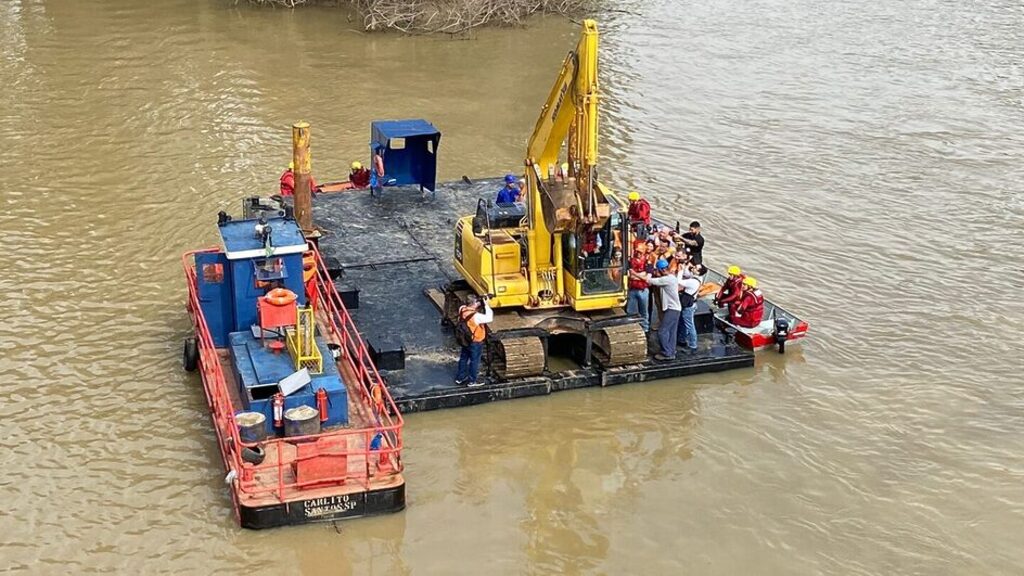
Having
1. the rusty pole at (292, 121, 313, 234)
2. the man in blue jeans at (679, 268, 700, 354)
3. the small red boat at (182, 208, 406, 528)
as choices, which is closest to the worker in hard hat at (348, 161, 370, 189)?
the rusty pole at (292, 121, 313, 234)

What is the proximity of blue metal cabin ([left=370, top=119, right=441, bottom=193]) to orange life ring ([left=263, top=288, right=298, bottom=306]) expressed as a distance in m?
9.14

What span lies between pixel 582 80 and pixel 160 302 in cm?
911

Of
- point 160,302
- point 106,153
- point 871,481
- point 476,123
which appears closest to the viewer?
point 871,481

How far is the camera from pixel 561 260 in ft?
65.2

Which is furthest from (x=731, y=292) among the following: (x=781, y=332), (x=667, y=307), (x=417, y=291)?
(x=417, y=291)

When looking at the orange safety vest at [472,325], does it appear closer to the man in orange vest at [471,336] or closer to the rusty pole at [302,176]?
the man in orange vest at [471,336]

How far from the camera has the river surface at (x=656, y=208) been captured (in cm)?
Answer: 1605

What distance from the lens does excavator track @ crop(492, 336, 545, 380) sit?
1892cm

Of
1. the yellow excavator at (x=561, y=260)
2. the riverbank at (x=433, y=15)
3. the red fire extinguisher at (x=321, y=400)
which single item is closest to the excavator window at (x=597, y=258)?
the yellow excavator at (x=561, y=260)

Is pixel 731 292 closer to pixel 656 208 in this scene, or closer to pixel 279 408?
pixel 656 208

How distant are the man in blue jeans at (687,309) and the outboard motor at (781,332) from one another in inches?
56.8

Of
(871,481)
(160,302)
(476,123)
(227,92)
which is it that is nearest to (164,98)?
(227,92)

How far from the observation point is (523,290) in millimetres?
19781

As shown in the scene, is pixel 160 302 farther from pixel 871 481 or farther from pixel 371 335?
pixel 871 481
